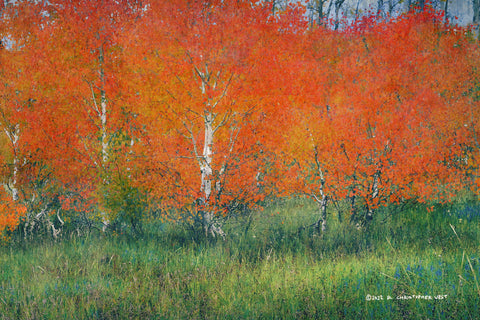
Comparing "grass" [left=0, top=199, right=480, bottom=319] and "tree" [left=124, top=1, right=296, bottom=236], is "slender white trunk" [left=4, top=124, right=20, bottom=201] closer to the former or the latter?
"grass" [left=0, top=199, right=480, bottom=319]

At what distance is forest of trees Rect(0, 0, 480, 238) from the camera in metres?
9.03

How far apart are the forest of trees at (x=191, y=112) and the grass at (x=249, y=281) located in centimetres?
120

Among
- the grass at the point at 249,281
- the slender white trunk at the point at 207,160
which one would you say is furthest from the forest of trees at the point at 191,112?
the grass at the point at 249,281

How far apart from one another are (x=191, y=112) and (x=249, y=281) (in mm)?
5948

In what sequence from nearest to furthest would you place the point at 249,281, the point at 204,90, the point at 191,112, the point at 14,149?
the point at 249,281 < the point at 204,90 < the point at 191,112 < the point at 14,149

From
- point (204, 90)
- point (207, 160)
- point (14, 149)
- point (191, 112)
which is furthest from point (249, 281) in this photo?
point (14, 149)

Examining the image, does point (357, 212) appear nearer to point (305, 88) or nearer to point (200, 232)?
point (305, 88)

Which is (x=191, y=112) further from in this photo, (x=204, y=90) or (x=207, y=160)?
(x=207, y=160)

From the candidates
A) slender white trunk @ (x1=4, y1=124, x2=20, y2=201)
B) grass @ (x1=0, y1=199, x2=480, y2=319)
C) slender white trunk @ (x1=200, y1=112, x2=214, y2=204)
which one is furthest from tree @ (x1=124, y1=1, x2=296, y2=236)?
slender white trunk @ (x1=4, y1=124, x2=20, y2=201)

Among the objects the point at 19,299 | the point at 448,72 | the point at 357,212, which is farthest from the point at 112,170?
the point at 448,72

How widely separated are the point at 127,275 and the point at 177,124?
5100 millimetres

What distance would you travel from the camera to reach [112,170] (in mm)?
9320

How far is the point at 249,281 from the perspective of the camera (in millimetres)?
5562

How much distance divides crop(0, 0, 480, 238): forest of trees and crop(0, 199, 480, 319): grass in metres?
1.20
